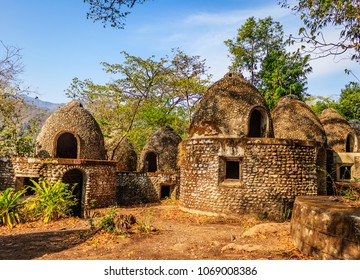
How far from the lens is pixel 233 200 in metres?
11.6

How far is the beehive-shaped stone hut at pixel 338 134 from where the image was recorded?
20750mm

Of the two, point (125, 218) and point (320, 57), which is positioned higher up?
point (320, 57)

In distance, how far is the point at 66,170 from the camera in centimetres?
1301

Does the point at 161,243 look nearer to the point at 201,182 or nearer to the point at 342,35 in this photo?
the point at 201,182

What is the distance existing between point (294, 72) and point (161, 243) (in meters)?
22.1

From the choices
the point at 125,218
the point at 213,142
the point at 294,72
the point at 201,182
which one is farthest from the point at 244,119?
the point at 294,72

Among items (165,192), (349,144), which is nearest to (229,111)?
(165,192)

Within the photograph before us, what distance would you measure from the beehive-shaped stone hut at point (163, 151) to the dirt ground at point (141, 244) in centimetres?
1104

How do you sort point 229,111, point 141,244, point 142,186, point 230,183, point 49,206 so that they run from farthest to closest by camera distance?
1. point 142,186
2. point 229,111
3. point 230,183
4. point 49,206
5. point 141,244

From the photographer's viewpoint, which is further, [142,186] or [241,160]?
[142,186]

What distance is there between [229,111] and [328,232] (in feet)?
27.4

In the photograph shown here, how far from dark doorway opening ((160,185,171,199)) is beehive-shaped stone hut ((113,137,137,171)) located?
3.30m

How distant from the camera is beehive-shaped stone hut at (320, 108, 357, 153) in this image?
2075cm

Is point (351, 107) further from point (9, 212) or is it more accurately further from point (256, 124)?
point (9, 212)
